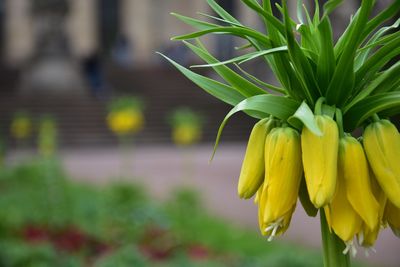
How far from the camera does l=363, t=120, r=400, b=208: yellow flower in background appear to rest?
1165 millimetres

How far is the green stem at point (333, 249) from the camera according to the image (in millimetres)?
1230

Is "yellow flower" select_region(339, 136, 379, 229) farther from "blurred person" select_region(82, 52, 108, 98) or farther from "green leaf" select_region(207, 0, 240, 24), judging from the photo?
"blurred person" select_region(82, 52, 108, 98)

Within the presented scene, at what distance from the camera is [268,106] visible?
3.97 ft

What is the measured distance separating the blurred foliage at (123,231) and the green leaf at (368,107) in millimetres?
3601

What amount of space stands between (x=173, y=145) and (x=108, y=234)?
15507mm

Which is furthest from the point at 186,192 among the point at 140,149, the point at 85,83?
the point at 85,83

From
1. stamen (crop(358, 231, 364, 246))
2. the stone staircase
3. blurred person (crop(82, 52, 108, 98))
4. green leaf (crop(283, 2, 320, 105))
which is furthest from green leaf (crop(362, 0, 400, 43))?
blurred person (crop(82, 52, 108, 98))

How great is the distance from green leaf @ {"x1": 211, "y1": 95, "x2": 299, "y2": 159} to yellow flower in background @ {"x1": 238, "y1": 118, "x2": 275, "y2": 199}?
0.03 m

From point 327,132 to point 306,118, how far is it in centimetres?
5

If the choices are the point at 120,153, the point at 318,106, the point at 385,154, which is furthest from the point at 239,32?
the point at 120,153

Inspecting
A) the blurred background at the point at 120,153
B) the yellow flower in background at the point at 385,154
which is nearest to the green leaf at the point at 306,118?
the yellow flower in background at the point at 385,154

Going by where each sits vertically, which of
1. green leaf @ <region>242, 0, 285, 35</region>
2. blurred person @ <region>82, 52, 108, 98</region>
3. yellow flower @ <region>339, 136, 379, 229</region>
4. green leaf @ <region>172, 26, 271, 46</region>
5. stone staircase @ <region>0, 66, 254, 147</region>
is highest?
green leaf @ <region>242, 0, 285, 35</region>

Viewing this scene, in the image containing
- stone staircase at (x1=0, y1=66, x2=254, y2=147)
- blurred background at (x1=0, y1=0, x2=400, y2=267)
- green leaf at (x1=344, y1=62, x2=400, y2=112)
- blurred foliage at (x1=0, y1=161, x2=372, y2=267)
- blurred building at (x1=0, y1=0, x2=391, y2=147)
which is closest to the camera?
green leaf at (x1=344, y1=62, x2=400, y2=112)

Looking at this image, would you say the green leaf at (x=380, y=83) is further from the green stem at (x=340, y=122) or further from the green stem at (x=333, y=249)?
the green stem at (x=333, y=249)
